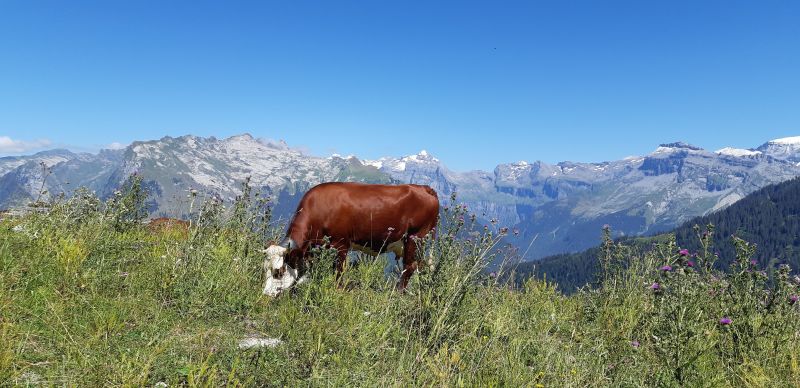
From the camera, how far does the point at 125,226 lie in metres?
9.09

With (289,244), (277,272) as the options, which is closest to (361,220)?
(289,244)

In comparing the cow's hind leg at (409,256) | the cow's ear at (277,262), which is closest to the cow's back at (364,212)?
the cow's hind leg at (409,256)

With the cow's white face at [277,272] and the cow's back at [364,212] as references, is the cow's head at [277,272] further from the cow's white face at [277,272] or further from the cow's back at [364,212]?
the cow's back at [364,212]

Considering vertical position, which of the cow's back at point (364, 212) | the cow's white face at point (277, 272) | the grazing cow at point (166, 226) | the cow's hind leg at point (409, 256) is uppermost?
the cow's back at point (364, 212)

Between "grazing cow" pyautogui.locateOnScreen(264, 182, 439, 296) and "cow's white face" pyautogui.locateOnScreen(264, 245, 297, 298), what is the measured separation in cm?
24

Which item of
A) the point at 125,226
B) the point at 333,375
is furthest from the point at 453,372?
the point at 125,226

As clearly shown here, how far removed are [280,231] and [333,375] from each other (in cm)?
562

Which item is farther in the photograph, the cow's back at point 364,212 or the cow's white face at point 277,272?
the cow's back at point 364,212

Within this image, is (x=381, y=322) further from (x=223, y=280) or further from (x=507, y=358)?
(x=223, y=280)

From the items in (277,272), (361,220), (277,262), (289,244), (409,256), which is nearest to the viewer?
(277,272)

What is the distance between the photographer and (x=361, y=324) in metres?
4.95

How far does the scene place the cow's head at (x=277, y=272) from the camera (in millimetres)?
6715

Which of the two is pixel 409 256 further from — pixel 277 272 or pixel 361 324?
pixel 361 324

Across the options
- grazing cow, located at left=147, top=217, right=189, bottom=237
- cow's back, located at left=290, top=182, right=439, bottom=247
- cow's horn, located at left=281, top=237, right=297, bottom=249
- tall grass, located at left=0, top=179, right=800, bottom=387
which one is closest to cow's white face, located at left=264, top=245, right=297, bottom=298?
tall grass, located at left=0, top=179, right=800, bottom=387
